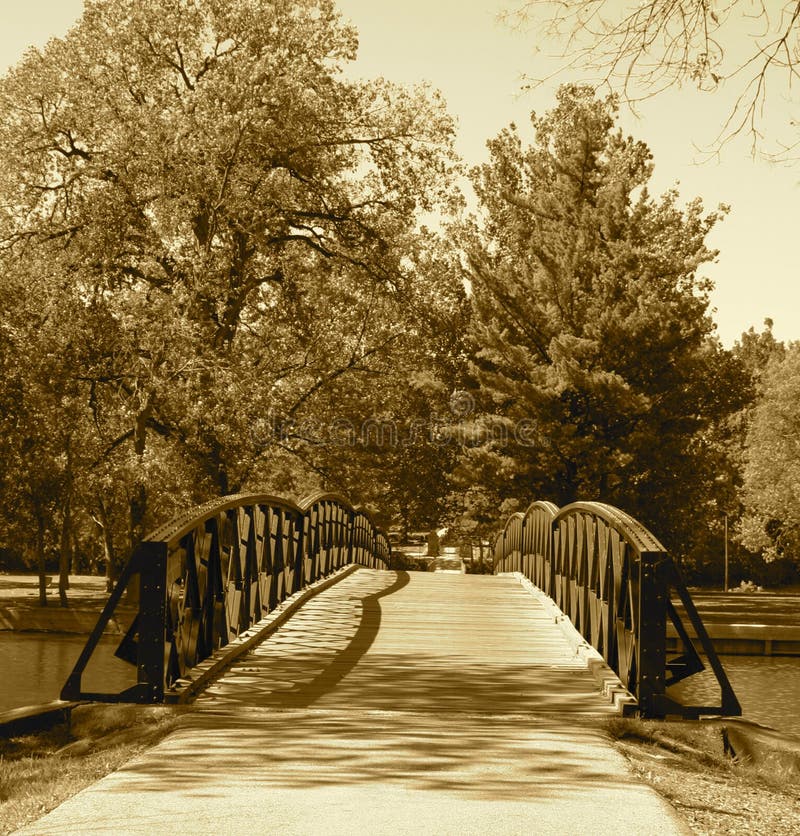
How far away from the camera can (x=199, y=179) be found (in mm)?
22156

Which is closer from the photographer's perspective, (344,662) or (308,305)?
(344,662)

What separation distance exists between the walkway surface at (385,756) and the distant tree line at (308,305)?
42.1ft

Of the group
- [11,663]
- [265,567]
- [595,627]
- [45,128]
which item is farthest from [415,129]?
[595,627]

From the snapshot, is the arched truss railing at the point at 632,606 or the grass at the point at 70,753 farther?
the arched truss railing at the point at 632,606

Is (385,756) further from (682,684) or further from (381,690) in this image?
(682,684)

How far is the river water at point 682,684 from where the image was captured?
17.0 m

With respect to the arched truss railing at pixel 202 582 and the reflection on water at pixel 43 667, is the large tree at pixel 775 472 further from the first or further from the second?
the arched truss railing at pixel 202 582

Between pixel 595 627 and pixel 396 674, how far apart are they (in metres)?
1.68

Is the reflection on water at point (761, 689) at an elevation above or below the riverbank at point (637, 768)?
Answer: below

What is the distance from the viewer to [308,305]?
2800cm

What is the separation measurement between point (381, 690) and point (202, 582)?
54.4 inches

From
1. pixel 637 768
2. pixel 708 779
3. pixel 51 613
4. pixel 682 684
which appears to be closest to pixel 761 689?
pixel 682 684

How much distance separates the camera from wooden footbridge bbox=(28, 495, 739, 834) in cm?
436

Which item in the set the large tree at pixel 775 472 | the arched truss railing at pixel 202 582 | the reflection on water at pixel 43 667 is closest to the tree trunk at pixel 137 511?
the reflection on water at pixel 43 667
